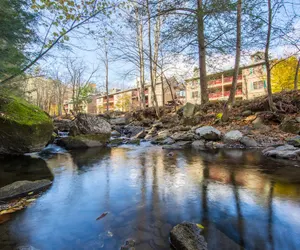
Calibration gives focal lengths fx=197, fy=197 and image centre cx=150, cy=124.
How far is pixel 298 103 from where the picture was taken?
8.91 m

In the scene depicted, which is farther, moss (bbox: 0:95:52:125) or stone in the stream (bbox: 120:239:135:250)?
moss (bbox: 0:95:52:125)

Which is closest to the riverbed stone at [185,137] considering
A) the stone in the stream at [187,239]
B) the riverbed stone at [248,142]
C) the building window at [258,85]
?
the riverbed stone at [248,142]

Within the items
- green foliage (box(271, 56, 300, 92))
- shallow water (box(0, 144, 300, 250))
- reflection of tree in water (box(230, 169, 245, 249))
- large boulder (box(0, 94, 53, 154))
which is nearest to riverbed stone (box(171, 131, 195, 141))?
shallow water (box(0, 144, 300, 250))

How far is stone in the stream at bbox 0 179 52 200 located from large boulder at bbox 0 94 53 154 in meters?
3.31

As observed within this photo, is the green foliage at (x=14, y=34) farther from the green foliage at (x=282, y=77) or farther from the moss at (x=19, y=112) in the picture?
the green foliage at (x=282, y=77)

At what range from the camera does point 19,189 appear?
3.40 metres

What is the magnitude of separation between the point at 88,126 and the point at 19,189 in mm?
6631

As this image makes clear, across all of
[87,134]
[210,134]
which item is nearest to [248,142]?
[210,134]

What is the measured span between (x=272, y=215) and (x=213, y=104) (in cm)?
1074

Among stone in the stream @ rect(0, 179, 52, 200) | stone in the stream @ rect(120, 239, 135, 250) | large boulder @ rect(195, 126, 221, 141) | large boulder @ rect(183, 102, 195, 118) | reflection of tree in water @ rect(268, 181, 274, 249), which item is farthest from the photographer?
large boulder @ rect(183, 102, 195, 118)

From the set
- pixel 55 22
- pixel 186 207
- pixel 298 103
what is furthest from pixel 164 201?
pixel 298 103

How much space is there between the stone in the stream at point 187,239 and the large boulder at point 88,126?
329 inches

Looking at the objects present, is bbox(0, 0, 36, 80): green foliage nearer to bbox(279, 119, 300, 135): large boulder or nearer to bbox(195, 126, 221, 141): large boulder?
bbox(195, 126, 221, 141): large boulder

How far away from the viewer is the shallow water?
2111mm
